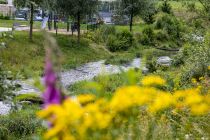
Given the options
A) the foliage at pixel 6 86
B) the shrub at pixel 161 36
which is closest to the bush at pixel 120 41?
the shrub at pixel 161 36

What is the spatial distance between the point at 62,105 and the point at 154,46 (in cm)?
3912

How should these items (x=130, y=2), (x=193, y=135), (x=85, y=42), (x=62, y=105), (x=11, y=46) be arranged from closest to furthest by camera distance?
1. (x=62, y=105)
2. (x=193, y=135)
3. (x=11, y=46)
4. (x=85, y=42)
5. (x=130, y=2)

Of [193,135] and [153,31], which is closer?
[193,135]

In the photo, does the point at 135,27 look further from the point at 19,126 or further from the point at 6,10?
the point at 19,126

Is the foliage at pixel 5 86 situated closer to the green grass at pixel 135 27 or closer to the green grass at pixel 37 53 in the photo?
the green grass at pixel 37 53

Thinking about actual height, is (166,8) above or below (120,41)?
above

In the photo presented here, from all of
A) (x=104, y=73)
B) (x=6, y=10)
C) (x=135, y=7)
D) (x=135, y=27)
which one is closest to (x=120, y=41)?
(x=135, y=7)

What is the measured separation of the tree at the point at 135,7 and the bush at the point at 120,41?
186 inches

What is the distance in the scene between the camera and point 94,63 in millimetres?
31109

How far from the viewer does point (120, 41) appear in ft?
125

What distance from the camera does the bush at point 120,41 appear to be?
123 ft

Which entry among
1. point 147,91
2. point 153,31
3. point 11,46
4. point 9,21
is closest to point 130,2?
point 153,31

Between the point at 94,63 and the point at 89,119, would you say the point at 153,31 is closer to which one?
the point at 94,63

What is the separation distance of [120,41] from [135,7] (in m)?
7.35
